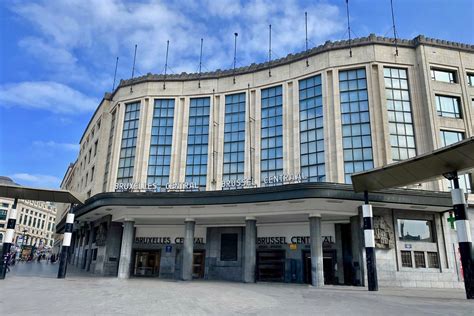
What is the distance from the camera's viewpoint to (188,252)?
31.8 m

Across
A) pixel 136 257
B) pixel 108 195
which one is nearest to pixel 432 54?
pixel 108 195

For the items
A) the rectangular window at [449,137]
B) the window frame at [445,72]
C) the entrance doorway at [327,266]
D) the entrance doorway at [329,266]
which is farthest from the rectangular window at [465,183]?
the entrance doorway at [327,266]

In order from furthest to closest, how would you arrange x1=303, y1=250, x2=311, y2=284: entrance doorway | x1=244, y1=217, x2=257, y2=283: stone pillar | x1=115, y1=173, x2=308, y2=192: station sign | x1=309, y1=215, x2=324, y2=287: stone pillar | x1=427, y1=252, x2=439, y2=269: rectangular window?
x1=115, y1=173, x2=308, y2=192: station sign < x1=303, y1=250, x2=311, y2=284: entrance doorway < x1=244, y1=217, x2=257, y2=283: stone pillar < x1=427, y1=252, x2=439, y2=269: rectangular window < x1=309, y1=215, x2=324, y2=287: stone pillar

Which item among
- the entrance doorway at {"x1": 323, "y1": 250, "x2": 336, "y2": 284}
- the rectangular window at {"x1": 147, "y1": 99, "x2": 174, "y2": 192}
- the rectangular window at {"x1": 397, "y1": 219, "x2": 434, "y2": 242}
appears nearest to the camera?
the rectangular window at {"x1": 397, "y1": 219, "x2": 434, "y2": 242}

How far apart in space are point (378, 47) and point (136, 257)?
31770 millimetres

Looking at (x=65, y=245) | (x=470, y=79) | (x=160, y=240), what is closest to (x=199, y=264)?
A: (x=160, y=240)

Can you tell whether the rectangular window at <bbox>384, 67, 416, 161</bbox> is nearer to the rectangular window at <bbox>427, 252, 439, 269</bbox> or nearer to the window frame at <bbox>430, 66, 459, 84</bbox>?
the window frame at <bbox>430, 66, 459, 84</bbox>

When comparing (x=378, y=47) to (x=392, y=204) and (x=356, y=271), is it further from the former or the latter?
(x=356, y=271)

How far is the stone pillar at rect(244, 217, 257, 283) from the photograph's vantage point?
2944 cm

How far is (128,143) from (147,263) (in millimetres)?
13147

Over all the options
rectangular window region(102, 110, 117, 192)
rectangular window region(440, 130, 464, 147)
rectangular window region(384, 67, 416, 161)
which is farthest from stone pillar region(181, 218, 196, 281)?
rectangular window region(440, 130, 464, 147)

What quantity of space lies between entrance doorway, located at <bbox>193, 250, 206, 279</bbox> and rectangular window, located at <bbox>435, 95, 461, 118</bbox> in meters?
25.6

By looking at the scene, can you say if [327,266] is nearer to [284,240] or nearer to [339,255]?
[339,255]

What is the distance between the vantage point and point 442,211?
29.9 meters
